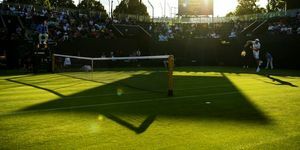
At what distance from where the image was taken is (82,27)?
43.6 metres

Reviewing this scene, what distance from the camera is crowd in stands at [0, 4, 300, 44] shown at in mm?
37969

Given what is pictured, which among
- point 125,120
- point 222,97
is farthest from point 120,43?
point 125,120

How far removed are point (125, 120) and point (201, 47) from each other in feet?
119

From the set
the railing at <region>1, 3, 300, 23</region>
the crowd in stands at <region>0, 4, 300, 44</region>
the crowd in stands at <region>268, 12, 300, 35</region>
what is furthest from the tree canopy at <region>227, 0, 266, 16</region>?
the crowd in stands at <region>268, 12, 300, 35</region>

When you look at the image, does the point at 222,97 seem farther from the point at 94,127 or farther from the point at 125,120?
the point at 94,127

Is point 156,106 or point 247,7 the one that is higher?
point 247,7

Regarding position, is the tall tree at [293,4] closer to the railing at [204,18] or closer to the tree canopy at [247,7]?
the railing at [204,18]

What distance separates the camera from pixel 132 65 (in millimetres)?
42312

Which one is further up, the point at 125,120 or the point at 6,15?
the point at 6,15

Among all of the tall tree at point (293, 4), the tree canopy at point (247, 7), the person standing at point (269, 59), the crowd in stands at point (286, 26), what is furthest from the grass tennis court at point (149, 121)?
the tree canopy at point (247, 7)

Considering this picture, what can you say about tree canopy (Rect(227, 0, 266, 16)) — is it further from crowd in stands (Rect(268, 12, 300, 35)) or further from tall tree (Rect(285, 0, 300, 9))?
crowd in stands (Rect(268, 12, 300, 35))

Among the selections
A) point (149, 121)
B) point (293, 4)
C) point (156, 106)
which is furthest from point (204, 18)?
point (149, 121)

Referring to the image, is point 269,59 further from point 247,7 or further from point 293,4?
point 247,7

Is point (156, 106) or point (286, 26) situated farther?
point (286, 26)
